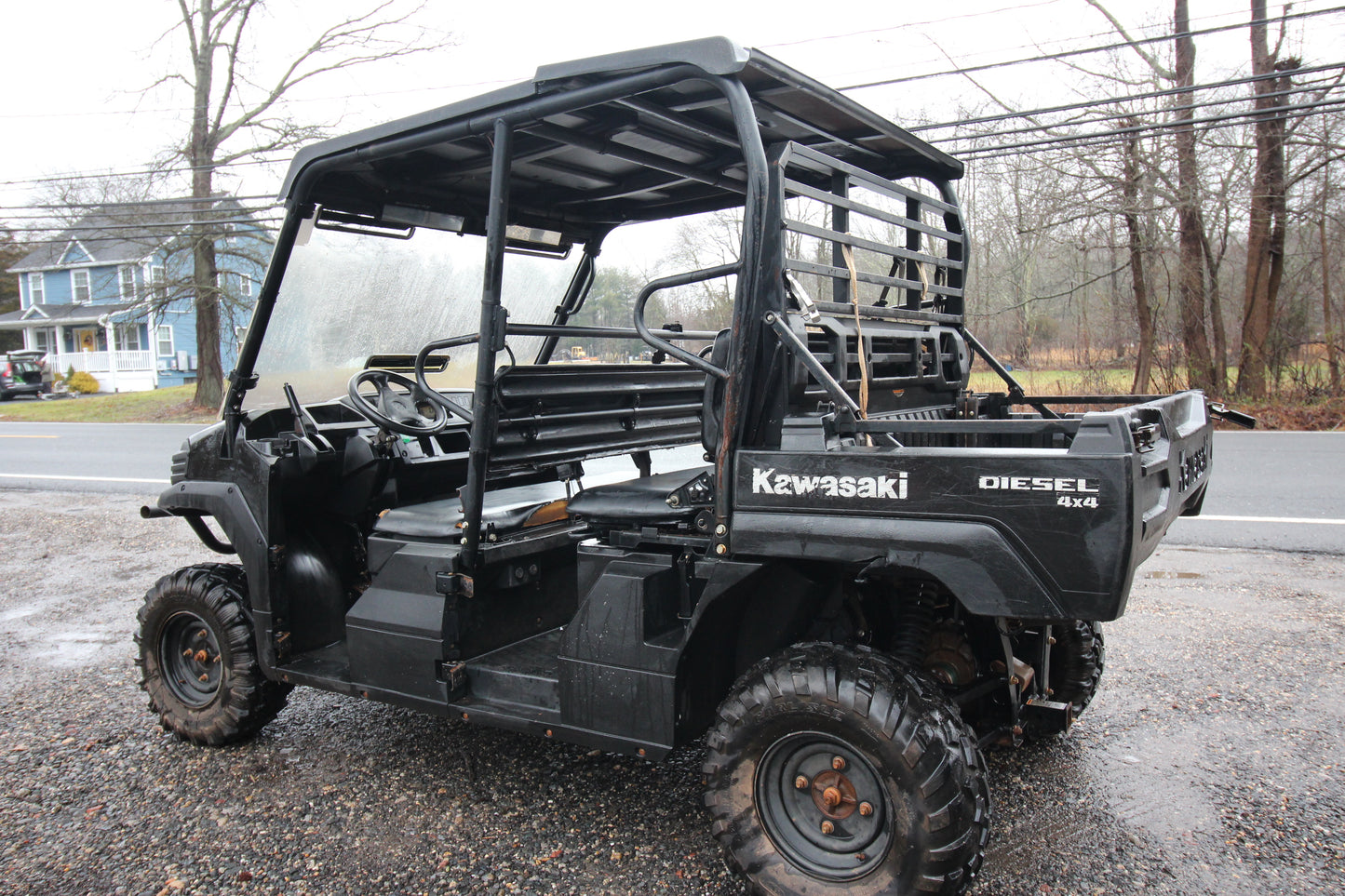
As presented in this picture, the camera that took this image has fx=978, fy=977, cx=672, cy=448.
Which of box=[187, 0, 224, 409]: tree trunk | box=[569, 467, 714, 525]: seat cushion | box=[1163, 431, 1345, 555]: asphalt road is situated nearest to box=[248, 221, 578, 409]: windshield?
box=[569, 467, 714, 525]: seat cushion

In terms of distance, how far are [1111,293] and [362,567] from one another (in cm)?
1762

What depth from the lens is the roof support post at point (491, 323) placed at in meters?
3.08

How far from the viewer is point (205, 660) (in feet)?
13.4

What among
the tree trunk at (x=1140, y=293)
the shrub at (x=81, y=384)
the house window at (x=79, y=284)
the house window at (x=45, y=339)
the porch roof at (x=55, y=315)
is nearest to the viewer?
the tree trunk at (x=1140, y=293)

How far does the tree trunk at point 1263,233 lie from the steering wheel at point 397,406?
15.8m

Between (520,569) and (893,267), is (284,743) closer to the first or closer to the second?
(520,569)

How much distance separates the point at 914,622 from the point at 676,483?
96 centimetres

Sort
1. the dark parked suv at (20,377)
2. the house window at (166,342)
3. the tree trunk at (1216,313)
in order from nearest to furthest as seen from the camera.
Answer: the tree trunk at (1216,313), the dark parked suv at (20,377), the house window at (166,342)

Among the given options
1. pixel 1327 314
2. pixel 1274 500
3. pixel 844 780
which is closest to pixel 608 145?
pixel 844 780

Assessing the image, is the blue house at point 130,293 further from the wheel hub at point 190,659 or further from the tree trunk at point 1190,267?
the wheel hub at point 190,659

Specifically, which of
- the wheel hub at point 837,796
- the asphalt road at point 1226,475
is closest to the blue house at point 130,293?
the asphalt road at point 1226,475

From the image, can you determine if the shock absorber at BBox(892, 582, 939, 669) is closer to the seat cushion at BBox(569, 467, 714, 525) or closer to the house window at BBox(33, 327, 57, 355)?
the seat cushion at BBox(569, 467, 714, 525)

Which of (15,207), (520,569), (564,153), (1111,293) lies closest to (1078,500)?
(520,569)

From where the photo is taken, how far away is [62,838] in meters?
3.28
